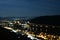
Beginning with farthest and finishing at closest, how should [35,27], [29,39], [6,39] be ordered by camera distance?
[35,27] < [6,39] < [29,39]

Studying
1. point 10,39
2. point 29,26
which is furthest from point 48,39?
point 29,26

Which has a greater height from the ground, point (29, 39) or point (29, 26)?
point (29, 39)

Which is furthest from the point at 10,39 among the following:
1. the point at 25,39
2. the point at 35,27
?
the point at 35,27

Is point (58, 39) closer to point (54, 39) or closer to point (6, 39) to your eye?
point (54, 39)

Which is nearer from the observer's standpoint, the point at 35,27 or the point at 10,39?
the point at 10,39

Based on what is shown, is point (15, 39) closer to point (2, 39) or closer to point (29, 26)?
point (2, 39)

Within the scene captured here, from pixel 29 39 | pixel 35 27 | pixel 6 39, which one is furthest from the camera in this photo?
pixel 35 27

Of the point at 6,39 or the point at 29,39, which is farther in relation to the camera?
the point at 6,39
